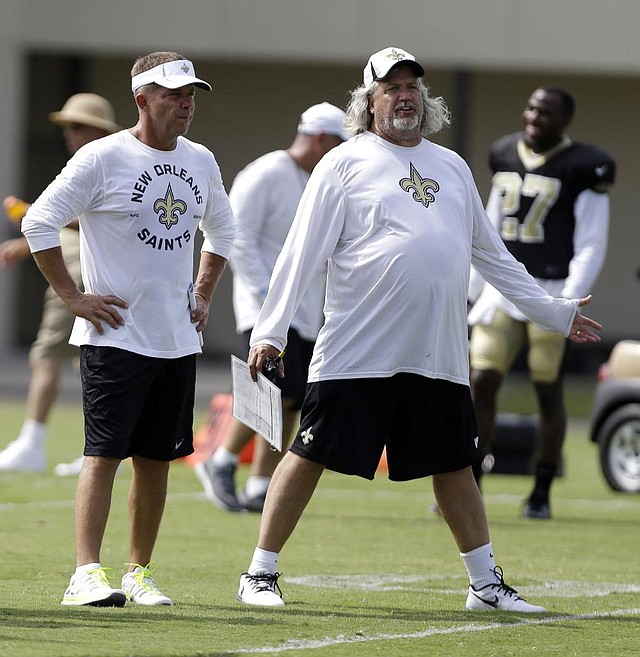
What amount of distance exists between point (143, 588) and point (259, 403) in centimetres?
84

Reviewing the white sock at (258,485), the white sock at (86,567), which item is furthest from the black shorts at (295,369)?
the white sock at (86,567)

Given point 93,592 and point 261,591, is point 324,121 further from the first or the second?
point 93,592

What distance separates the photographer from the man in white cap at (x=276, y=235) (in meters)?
9.84

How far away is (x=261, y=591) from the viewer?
6.66 meters

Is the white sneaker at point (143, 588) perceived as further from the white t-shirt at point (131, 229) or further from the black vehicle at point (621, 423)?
the black vehicle at point (621, 423)

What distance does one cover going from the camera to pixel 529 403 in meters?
21.4

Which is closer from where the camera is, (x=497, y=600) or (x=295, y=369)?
(x=497, y=600)

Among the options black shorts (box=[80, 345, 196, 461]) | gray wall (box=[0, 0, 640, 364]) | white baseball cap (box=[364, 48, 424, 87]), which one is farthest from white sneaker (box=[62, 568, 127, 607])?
gray wall (box=[0, 0, 640, 364])

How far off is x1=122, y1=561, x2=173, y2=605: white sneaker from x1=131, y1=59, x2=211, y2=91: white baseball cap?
6.18 ft

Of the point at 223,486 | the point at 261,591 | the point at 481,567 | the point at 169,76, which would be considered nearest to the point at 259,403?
the point at 261,591

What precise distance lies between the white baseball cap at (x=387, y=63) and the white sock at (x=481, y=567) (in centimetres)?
188

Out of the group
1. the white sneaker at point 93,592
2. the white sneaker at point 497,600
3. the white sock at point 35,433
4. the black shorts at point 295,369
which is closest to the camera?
the white sneaker at point 93,592

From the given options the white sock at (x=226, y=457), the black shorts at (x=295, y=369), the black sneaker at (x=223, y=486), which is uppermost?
the black shorts at (x=295, y=369)

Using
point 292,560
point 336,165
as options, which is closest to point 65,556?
point 292,560
